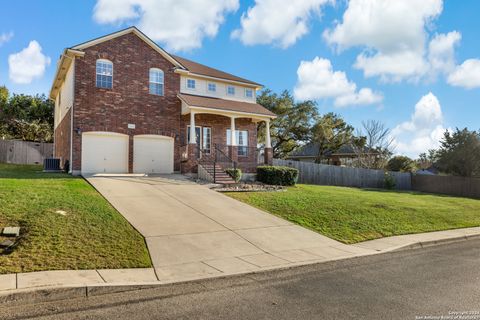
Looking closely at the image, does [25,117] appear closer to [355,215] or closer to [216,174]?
[216,174]

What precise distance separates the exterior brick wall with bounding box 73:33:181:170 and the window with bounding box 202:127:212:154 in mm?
1619

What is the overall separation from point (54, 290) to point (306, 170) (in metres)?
21.9

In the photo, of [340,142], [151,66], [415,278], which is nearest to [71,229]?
[415,278]

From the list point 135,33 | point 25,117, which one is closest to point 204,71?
point 135,33

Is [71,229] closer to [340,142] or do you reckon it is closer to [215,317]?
[215,317]

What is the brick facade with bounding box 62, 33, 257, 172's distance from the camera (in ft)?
60.2

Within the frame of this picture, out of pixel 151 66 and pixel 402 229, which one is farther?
pixel 151 66

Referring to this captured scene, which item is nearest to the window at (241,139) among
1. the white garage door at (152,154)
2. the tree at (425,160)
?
the white garage door at (152,154)

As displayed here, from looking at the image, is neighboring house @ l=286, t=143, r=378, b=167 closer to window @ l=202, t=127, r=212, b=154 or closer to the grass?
window @ l=202, t=127, r=212, b=154

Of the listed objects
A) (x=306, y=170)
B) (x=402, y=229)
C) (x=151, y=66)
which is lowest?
(x=402, y=229)

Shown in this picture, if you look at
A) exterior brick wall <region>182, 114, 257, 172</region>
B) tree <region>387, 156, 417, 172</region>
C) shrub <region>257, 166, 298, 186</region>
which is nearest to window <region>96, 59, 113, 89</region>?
exterior brick wall <region>182, 114, 257, 172</region>

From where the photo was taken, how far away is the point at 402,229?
12055 millimetres

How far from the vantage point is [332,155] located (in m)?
42.1

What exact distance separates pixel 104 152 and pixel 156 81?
484 cm
